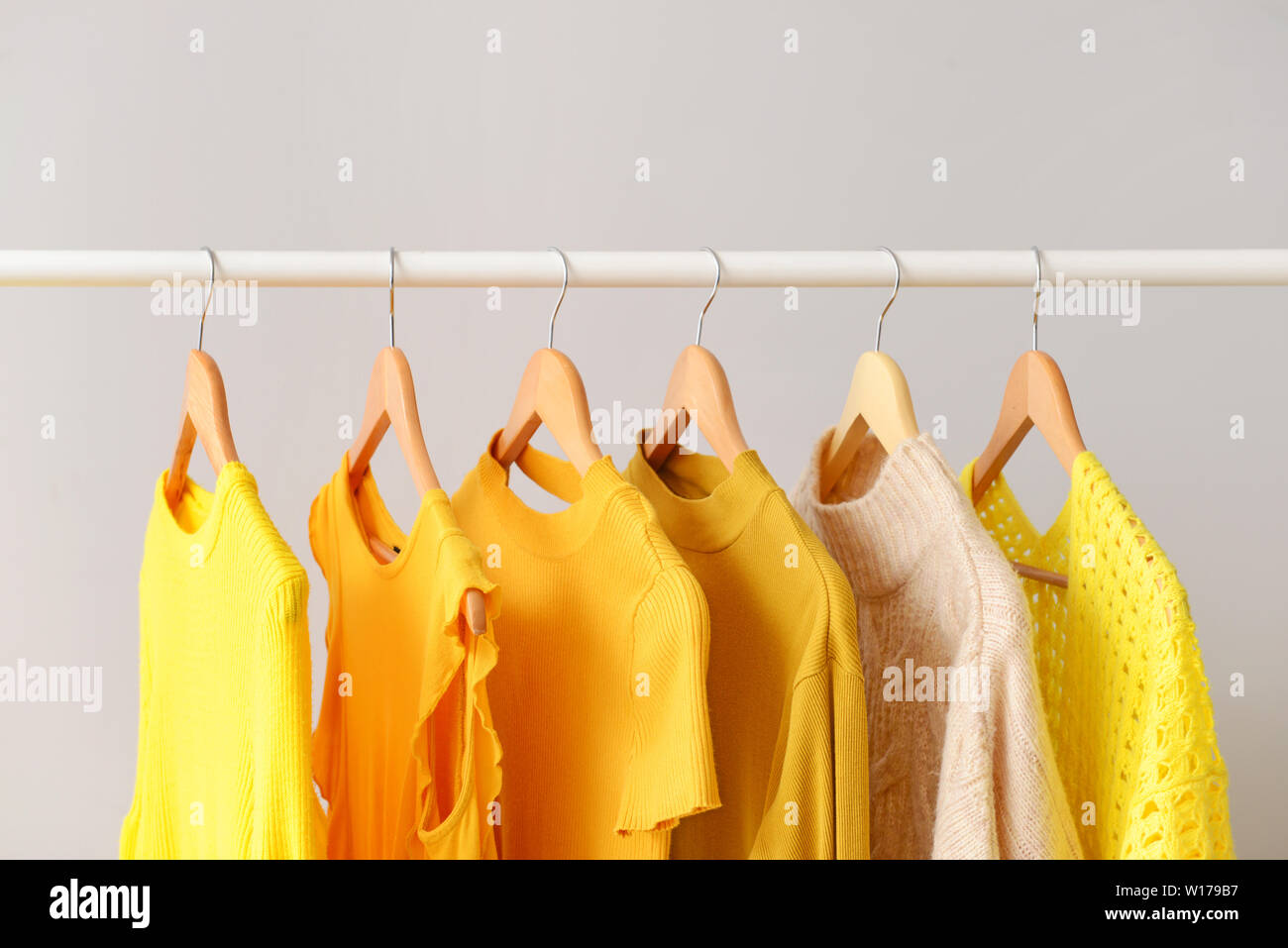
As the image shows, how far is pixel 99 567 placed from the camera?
1784 mm

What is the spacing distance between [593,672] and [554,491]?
0.23m

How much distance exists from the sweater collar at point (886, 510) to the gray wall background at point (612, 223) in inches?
31.6

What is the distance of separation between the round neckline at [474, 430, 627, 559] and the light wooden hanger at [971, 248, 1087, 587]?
360 millimetres

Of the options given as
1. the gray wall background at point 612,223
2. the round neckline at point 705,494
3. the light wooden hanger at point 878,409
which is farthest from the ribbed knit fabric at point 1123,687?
the gray wall background at point 612,223

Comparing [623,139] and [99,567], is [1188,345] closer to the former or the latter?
[623,139]

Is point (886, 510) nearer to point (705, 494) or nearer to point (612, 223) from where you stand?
point (705, 494)

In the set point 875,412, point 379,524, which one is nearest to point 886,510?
point 875,412

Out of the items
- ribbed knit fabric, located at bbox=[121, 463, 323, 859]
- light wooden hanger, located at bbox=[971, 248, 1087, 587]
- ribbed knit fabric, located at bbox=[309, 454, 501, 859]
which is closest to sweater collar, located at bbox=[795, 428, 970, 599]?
light wooden hanger, located at bbox=[971, 248, 1087, 587]

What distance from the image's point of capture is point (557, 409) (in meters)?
0.95

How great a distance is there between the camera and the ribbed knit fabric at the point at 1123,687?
739 millimetres
